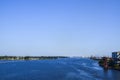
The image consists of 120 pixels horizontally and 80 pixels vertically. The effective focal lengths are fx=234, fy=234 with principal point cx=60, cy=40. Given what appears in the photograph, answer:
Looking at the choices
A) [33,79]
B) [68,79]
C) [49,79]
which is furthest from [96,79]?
[33,79]

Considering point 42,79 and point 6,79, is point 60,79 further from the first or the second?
point 6,79

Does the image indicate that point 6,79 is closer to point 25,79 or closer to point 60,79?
point 25,79

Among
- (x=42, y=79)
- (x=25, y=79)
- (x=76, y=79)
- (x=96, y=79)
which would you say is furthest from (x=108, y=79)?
(x=25, y=79)

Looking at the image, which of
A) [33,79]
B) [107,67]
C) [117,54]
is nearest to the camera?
[33,79]

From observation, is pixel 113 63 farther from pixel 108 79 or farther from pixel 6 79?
pixel 6 79

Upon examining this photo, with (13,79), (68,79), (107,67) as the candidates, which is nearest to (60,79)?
(68,79)

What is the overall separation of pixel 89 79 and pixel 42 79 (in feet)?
46.1

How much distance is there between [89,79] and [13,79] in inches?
894

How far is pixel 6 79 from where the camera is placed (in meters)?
69.8

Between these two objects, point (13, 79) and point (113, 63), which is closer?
point (13, 79)

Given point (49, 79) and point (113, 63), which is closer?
point (49, 79)

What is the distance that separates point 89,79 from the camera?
70.0 meters

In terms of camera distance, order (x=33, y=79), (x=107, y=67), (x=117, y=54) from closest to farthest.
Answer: (x=33, y=79) < (x=107, y=67) < (x=117, y=54)

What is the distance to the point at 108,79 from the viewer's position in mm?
71188
